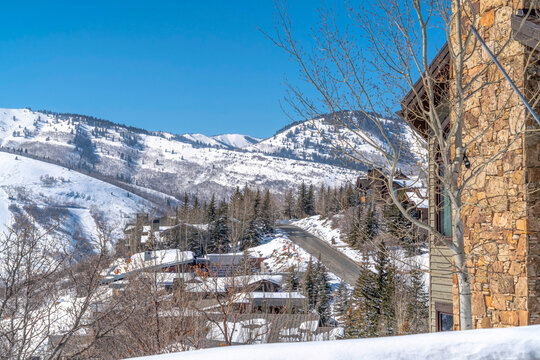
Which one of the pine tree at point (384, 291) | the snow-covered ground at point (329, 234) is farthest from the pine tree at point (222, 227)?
the pine tree at point (384, 291)

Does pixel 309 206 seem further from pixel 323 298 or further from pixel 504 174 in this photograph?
pixel 504 174

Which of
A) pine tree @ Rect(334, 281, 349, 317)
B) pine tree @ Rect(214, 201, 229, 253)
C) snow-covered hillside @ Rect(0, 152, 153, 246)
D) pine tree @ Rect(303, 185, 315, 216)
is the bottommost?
pine tree @ Rect(334, 281, 349, 317)

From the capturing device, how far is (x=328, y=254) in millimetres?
45281

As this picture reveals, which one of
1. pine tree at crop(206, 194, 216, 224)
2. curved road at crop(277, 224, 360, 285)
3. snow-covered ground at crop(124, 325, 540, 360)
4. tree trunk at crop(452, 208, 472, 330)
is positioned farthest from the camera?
pine tree at crop(206, 194, 216, 224)

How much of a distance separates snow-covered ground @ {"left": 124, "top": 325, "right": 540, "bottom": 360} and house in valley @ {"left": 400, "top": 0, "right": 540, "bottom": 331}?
2.35 meters

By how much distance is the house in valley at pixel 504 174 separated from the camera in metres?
5.54

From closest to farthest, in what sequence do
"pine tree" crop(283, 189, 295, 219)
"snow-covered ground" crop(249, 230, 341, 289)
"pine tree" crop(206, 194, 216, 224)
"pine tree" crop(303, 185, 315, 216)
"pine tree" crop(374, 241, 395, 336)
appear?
"pine tree" crop(374, 241, 395, 336)
"snow-covered ground" crop(249, 230, 341, 289)
"pine tree" crop(206, 194, 216, 224)
"pine tree" crop(303, 185, 315, 216)
"pine tree" crop(283, 189, 295, 219)

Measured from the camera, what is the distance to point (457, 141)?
16.3ft

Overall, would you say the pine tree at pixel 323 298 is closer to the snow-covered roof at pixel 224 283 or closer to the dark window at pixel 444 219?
the snow-covered roof at pixel 224 283

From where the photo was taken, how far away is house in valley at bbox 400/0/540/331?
18.2 feet

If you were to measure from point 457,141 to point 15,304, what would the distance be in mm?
7167

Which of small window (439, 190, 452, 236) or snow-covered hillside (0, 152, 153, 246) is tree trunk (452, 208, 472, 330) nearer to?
small window (439, 190, 452, 236)

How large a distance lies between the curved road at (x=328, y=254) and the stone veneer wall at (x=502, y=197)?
30.3 meters

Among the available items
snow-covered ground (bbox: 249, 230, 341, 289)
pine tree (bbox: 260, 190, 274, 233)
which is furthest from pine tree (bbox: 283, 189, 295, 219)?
snow-covered ground (bbox: 249, 230, 341, 289)
